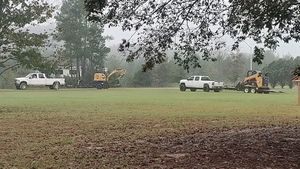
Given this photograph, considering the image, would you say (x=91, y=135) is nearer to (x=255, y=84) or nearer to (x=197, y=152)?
(x=197, y=152)

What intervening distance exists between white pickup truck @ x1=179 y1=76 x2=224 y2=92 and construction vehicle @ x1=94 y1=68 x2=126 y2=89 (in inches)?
498

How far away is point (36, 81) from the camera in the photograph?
58656 millimetres

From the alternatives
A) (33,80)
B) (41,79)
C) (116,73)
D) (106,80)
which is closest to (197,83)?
(106,80)

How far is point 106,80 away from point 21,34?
134ft

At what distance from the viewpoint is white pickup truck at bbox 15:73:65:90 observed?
57.9 metres

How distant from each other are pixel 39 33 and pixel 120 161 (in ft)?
51.0

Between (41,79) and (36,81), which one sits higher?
(41,79)

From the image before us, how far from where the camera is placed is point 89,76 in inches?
2746

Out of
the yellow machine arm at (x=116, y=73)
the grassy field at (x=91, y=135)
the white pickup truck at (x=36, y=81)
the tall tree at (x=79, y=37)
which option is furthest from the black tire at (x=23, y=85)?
the grassy field at (x=91, y=135)

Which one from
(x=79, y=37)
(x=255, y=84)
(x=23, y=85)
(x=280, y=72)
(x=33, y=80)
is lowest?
(x=255, y=84)

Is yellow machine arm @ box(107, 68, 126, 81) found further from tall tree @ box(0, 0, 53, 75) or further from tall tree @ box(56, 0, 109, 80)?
tall tree @ box(0, 0, 53, 75)

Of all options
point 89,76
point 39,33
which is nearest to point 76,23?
point 89,76

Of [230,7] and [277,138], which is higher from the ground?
[230,7]

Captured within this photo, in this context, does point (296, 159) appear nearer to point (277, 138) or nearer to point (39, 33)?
point (277, 138)
